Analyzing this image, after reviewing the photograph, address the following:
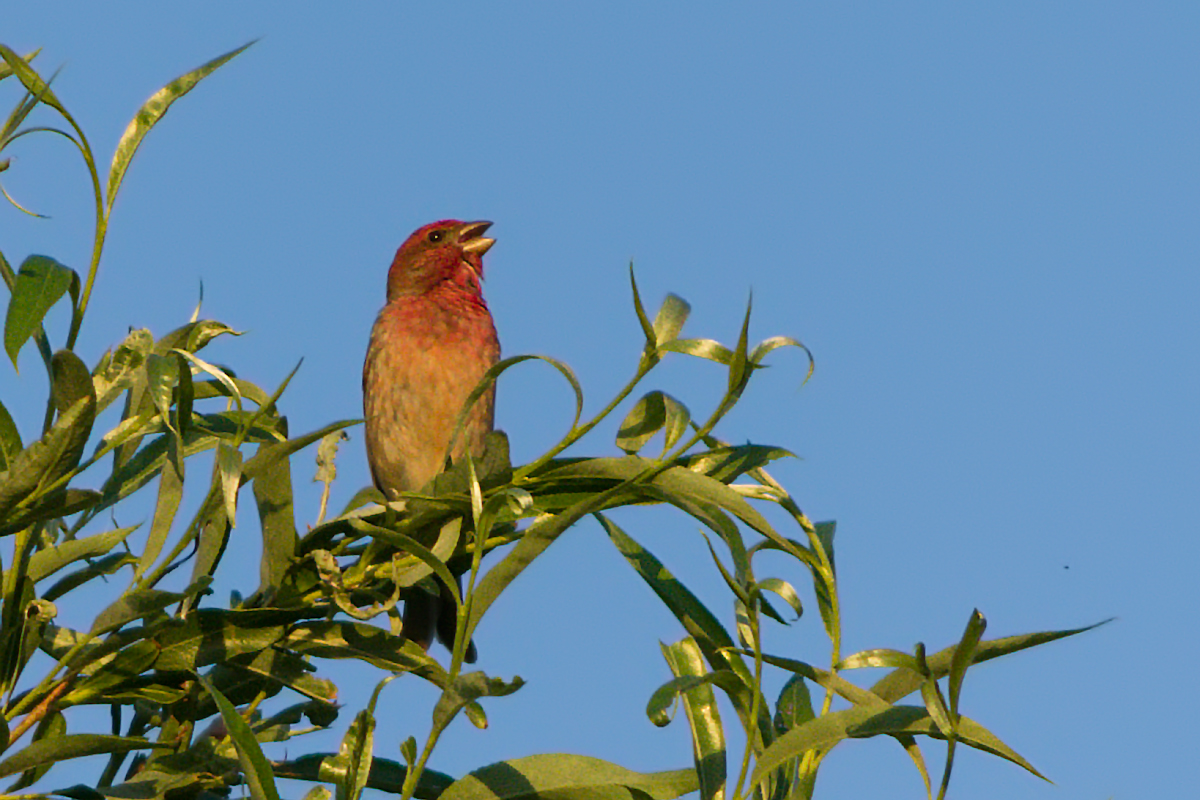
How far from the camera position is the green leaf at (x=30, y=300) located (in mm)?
1906

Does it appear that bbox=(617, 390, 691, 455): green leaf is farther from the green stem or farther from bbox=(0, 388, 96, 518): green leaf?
bbox=(0, 388, 96, 518): green leaf

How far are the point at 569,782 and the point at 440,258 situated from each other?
4.25 metres

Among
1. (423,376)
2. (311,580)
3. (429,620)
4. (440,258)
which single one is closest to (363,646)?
(311,580)

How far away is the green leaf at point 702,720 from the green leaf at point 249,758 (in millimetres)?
549

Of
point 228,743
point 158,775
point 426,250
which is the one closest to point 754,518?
point 228,743

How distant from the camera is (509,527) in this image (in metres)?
2.08

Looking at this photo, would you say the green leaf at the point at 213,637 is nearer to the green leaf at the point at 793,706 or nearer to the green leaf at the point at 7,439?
the green leaf at the point at 7,439

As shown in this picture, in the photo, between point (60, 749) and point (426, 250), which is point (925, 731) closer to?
point (60, 749)

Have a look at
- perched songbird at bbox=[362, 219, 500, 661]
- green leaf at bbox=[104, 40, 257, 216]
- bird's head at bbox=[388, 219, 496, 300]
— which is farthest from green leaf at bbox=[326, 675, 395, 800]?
bird's head at bbox=[388, 219, 496, 300]

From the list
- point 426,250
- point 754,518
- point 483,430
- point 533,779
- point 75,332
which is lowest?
point 533,779

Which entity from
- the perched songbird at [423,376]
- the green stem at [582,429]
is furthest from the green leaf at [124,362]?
the perched songbird at [423,376]

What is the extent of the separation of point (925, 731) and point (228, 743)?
38.5 inches

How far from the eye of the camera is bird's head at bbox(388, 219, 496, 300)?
19.3 ft

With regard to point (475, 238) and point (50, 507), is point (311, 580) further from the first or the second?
point (475, 238)
